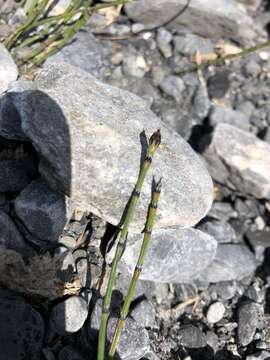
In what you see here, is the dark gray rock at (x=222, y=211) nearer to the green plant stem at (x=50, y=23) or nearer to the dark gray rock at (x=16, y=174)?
the dark gray rock at (x=16, y=174)

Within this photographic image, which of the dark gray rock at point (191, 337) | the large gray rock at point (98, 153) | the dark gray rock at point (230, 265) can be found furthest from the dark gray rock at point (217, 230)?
the dark gray rock at point (191, 337)

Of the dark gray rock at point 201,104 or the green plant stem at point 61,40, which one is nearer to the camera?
the green plant stem at point 61,40

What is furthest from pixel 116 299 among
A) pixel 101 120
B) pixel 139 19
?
pixel 139 19

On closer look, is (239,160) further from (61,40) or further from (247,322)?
(61,40)

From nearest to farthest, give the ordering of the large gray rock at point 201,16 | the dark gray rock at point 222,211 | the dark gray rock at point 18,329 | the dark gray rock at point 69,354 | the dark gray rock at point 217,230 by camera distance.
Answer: the dark gray rock at point 18,329 < the dark gray rock at point 69,354 < the dark gray rock at point 217,230 < the dark gray rock at point 222,211 < the large gray rock at point 201,16

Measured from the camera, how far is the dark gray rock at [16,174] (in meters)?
2.50

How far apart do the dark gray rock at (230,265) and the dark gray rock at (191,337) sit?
33 centimetres

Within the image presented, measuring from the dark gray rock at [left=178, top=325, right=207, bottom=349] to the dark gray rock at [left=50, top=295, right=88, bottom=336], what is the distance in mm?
605

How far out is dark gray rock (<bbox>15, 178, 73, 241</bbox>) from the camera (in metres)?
2.39

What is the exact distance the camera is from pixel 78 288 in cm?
244

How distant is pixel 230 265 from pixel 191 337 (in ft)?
1.69

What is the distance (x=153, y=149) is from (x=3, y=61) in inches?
37.4

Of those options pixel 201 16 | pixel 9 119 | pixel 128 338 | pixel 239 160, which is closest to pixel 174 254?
pixel 128 338

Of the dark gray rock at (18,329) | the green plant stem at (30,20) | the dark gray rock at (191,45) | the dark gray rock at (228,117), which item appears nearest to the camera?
the dark gray rock at (18,329)
